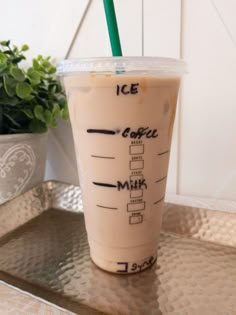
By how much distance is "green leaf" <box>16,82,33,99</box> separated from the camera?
465 millimetres

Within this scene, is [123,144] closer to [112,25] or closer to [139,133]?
[139,133]

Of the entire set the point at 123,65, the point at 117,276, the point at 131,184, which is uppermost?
the point at 123,65

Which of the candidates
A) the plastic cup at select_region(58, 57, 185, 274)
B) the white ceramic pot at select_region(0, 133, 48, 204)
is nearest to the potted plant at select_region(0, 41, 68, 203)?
the white ceramic pot at select_region(0, 133, 48, 204)

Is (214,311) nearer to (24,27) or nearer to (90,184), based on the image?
(90,184)

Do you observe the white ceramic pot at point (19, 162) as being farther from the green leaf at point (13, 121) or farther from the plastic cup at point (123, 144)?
the plastic cup at point (123, 144)

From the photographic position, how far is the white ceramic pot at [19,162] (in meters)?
0.49

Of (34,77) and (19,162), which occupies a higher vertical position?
(34,77)

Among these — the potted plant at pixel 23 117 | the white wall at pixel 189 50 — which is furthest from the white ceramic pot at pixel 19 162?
the white wall at pixel 189 50

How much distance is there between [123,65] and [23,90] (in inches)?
9.1

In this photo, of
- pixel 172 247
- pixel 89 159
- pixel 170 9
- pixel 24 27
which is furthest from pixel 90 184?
pixel 24 27

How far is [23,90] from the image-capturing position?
1.53ft

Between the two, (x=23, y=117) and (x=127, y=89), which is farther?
(x=23, y=117)

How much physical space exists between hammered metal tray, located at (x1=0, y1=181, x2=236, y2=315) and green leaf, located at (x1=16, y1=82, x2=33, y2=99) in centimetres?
16

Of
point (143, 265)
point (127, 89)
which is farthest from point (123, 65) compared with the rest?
point (143, 265)
